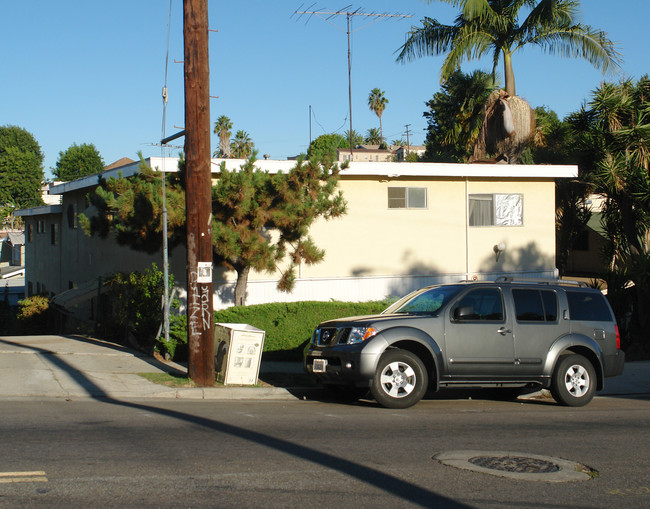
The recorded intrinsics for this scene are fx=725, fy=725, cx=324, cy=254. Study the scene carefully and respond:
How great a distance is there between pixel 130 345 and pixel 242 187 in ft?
18.2

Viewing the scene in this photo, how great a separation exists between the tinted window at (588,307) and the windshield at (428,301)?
197 centimetres

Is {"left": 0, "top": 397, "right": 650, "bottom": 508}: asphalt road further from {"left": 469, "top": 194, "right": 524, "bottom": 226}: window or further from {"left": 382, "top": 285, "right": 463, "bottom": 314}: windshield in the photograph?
{"left": 469, "top": 194, "right": 524, "bottom": 226}: window

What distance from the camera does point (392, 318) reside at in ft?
35.0

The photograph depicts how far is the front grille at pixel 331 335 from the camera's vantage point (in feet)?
35.1

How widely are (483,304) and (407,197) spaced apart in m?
9.13

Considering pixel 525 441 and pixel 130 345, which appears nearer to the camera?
pixel 525 441

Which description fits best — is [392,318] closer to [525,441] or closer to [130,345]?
[525,441]

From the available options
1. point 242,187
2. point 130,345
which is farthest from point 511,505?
point 130,345

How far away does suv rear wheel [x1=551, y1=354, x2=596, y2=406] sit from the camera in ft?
37.0

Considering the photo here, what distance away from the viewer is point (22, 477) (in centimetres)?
596

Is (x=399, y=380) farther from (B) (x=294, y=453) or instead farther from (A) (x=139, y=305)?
(A) (x=139, y=305)

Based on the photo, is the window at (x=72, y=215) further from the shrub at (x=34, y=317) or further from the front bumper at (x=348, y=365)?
the front bumper at (x=348, y=365)

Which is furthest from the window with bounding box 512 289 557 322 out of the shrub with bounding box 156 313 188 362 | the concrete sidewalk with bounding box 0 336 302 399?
the shrub with bounding box 156 313 188 362

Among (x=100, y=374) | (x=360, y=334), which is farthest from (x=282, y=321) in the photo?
(x=360, y=334)
